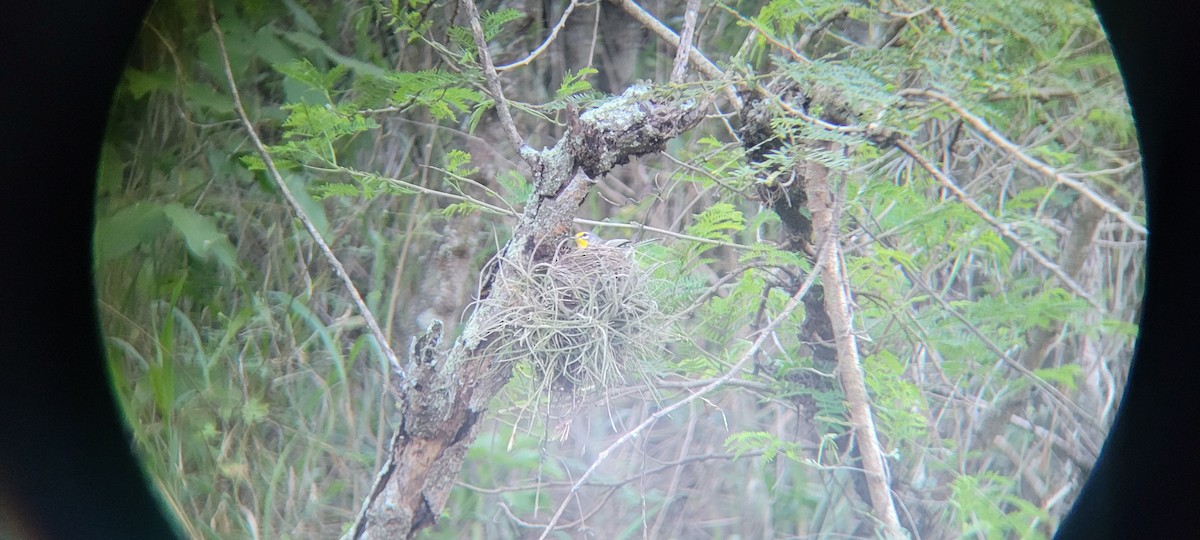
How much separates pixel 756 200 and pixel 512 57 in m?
0.30

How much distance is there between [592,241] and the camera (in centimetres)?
69

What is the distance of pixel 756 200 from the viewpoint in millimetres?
729

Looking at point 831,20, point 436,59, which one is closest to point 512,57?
point 436,59

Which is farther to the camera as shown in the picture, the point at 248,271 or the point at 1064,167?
the point at 248,271

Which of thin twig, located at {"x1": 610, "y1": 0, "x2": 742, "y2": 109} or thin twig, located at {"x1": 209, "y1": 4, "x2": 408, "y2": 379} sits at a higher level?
thin twig, located at {"x1": 610, "y1": 0, "x2": 742, "y2": 109}

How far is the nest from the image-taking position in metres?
0.65

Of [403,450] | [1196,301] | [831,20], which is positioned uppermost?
[831,20]

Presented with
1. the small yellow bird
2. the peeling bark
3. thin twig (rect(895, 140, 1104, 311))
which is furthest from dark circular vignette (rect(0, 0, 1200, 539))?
the small yellow bird

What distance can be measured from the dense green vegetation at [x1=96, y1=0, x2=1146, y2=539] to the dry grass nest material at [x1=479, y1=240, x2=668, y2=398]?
22mm

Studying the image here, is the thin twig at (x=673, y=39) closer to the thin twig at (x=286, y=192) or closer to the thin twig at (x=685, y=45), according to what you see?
the thin twig at (x=685, y=45)

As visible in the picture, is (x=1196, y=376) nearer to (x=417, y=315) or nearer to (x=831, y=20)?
(x=831, y=20)

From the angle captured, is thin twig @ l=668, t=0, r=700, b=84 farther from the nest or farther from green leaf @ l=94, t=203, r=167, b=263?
green leaf @ l=94, t=203, r=167, b=263

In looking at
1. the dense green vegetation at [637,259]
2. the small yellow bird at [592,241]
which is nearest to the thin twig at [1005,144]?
the dense green vegetation at [637,259]

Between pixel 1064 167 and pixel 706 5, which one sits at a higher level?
pixel 706 5
